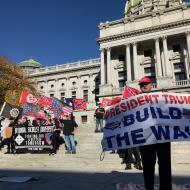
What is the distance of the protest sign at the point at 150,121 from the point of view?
180 inches

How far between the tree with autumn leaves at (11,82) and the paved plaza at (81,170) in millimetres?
30739

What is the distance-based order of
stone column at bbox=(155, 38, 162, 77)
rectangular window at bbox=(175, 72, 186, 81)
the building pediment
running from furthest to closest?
the building pediment < stone column at bbox=(155, 38, 162, 77) < rectangular window at bbox=(175, 72, 186, 81)

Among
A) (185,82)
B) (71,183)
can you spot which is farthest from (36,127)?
(185,82)

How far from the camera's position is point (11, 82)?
45.9 m

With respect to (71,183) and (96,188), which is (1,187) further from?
(96,188)

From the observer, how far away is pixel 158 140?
14.5 feet

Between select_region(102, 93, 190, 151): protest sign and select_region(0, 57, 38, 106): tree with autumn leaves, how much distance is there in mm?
39086

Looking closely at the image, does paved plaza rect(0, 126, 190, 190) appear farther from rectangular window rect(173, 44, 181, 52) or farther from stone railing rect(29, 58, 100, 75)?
stone railing rect(29, 58, 100, 75)

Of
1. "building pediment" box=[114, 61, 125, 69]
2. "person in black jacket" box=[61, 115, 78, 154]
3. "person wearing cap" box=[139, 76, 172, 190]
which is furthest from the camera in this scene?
"building pediment" box=[114, 61, 125, 69]

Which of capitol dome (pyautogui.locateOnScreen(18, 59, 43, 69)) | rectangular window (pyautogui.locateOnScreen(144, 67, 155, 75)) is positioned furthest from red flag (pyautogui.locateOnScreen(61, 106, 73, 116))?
capitol dome (pyautogui.locateOnScreen(18, 59, 43, 69))

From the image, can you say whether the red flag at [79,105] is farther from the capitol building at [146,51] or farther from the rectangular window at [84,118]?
the rectangular window at [84,118]

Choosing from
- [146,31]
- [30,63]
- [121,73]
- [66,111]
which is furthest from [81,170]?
[30,63]

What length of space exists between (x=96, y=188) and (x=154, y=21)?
4520 centimetres

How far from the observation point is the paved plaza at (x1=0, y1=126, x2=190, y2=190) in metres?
5.72
